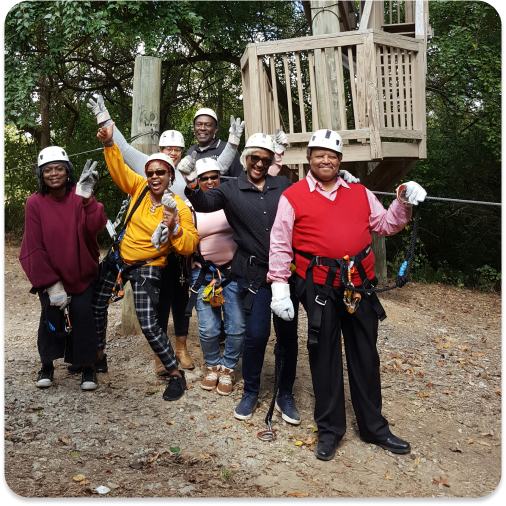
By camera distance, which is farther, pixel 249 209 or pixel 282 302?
pixel 249 209

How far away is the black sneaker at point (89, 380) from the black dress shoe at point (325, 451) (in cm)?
210

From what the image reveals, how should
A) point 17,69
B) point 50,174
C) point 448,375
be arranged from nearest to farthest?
point 50,174 < point 448,375 < point 17,69

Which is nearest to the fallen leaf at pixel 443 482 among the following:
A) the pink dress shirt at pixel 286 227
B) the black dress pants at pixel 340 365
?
the black dress pants at pixel 340 365

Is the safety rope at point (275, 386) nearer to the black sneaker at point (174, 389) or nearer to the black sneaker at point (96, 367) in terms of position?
the black sneaker at point (174, 389)

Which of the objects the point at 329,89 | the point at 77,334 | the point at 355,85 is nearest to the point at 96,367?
the point at 77,334

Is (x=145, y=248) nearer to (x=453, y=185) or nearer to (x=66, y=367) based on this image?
(x=66, y=367)

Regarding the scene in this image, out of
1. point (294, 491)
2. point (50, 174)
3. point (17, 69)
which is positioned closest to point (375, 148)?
point (50, 174)

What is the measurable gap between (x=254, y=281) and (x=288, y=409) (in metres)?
1.15

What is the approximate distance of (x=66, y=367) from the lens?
5.32 meters

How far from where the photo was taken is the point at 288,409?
4480mm

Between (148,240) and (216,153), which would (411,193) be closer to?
(148,240)

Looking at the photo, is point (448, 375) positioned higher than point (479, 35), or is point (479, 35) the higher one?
point (479, 35)

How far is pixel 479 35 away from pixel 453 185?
14.7ft

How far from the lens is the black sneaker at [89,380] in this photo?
189 inches
